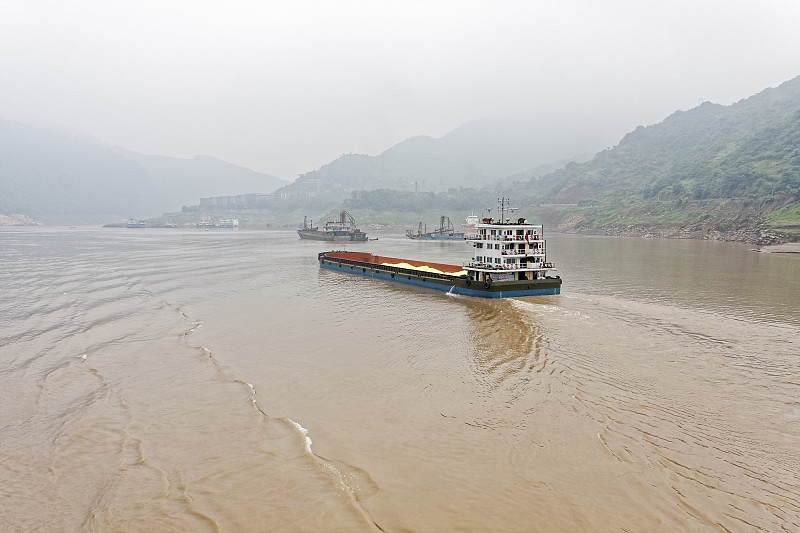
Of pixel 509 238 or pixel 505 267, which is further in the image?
pixel 509 238

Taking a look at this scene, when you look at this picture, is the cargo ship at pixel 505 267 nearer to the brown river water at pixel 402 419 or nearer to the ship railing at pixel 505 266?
the ship railing at pixel 505 266

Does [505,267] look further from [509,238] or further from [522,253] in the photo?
[509,238]

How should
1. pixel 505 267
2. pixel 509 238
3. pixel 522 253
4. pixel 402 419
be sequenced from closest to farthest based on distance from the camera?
pixel 402 419 → pixel 505 267 → pixel 509 238 → pixel 522 253

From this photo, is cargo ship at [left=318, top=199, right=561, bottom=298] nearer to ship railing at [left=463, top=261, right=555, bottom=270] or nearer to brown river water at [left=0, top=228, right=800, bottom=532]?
ship railing at [left=463, top=261, right=555, bottom=270]

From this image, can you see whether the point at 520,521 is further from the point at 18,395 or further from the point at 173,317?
the point at 173,317

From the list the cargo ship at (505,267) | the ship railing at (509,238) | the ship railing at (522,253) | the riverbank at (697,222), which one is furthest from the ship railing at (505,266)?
the riverbank at (697,222)

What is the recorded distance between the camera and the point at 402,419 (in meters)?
19.2

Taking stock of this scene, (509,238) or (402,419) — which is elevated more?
(509,238)

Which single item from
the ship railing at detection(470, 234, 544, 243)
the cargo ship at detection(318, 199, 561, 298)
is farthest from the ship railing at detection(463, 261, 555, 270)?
the ship railing at detection(470, 234, 544, 243)

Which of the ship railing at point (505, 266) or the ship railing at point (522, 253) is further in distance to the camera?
the ship railing at point (522, 253)

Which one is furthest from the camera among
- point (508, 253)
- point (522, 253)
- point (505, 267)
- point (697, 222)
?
point (697, 222)

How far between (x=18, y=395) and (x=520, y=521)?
2266cm

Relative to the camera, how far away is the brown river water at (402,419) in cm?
1336

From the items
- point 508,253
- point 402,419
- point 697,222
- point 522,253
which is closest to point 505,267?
point 508,253
